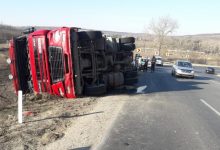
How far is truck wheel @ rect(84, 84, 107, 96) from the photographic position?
588 inches

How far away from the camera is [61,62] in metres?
14.2

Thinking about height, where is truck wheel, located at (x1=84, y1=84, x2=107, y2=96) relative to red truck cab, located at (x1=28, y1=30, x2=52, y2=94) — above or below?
below

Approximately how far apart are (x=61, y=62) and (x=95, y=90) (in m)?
2.00

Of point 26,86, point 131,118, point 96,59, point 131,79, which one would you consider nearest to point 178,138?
point 131,118

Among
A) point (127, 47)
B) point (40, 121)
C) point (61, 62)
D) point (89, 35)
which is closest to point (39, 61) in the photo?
→ point (61, 62)

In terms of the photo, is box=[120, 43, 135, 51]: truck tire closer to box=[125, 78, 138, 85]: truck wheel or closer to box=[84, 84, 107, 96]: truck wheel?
box=[125, 78, 138, 85]: truck wheel

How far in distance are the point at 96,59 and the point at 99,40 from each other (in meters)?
Result: 0.83

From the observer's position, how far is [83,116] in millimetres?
10578

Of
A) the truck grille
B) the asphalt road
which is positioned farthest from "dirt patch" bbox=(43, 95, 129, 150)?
the truck grille

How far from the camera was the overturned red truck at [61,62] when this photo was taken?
46.1ft

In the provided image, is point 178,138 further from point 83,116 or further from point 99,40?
point 99,40

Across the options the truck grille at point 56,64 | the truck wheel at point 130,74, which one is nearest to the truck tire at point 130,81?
the truck wheel at point 130,74

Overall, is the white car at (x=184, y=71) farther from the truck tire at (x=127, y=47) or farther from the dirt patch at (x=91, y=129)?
the dirt patch at (x=91, y=129)

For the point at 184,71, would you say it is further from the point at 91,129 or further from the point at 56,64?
the point at 91,129
